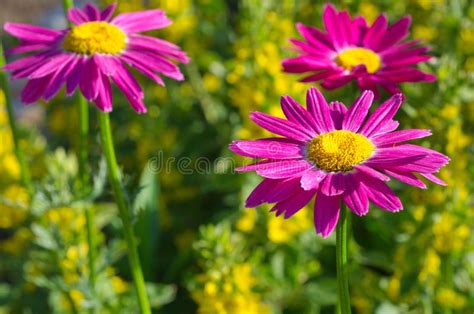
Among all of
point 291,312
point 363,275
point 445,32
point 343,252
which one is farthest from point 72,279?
point 445,32

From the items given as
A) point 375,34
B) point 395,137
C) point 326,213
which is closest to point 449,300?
point 375,34

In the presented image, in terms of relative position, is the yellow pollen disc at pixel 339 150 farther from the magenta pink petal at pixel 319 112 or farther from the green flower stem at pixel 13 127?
the green flower stem at pixel 13 127

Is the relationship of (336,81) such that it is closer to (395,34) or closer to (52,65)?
(395,34)

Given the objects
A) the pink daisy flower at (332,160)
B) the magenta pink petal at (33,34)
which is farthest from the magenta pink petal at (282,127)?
the magenta pink petal at (33,34)

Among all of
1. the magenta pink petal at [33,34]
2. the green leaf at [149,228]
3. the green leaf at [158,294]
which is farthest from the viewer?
the green leaf at [149,228]

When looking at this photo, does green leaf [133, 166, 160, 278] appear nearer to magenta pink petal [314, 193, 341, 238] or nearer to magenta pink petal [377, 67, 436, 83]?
magenta pink petal [377, 67, 436, 83]

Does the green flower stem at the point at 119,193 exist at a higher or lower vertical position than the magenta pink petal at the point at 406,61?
lower

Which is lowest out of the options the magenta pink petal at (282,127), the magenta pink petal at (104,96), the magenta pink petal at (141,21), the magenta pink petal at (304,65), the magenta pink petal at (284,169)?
the magenta pink petal at (284,169)
